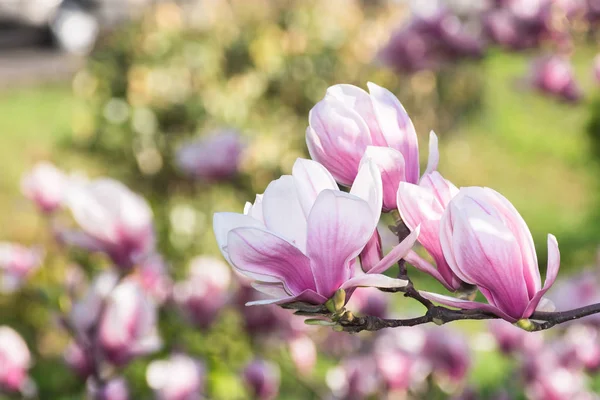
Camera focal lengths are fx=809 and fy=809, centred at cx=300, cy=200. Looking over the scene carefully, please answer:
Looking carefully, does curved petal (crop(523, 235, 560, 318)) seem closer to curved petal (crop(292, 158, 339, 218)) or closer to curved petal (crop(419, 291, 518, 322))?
curved petal (crop(419, 291, 518, 322))

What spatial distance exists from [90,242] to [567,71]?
7.35ft

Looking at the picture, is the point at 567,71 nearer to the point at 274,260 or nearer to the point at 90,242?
the point at 90,242

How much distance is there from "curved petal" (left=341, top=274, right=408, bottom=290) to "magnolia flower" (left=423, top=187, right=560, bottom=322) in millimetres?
62

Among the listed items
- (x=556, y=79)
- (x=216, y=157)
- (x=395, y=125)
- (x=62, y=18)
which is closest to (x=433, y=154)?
(x=395, y=125)

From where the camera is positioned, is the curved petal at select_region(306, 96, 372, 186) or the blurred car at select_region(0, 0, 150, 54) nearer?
the curved petal at select_region(306, 96, 372, 186)

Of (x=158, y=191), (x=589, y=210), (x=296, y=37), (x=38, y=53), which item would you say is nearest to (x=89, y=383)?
(x=158, y=191)

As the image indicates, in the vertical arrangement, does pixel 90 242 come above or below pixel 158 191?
above

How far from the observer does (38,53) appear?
17.0m

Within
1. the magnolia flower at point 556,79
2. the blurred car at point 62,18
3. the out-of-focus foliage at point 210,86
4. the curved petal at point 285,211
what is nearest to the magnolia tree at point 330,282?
the curved petal at point 285,211

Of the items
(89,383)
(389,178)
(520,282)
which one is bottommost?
(89,383)

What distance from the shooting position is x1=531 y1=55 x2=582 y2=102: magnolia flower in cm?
333

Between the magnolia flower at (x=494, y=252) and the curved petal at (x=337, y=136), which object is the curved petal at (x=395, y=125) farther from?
the magnolia flower at (x=494, y=252)

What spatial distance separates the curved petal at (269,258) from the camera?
1070 mm

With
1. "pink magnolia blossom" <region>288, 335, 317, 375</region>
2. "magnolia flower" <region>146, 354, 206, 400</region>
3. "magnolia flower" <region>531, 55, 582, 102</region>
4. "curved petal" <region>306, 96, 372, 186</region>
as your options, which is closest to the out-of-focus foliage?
"pink magnolia blossom" <region>288, 335, 317, 375</region>
